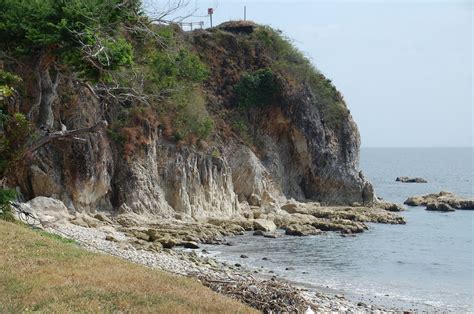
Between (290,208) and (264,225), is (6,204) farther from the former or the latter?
(290,208)

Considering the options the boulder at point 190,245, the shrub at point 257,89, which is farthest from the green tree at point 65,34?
the shrub at point 257,89

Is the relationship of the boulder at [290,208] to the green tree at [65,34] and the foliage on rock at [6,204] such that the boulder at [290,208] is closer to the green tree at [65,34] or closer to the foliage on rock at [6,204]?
the green tree at [65,34]

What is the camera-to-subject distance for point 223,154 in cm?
5075

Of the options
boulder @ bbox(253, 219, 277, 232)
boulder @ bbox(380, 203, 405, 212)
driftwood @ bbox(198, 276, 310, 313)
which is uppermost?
driftwood @ bbox(198, 276, 310, 313)

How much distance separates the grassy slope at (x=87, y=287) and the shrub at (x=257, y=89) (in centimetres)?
4204

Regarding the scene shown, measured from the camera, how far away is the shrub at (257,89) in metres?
57.3

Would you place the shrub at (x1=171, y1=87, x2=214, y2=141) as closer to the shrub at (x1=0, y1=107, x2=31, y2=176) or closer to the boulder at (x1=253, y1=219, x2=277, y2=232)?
the boulder at (x1=253, y1=219, x2=277, y2=232)

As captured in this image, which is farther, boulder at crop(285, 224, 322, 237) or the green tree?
boulder at crop(285, 224, 322, 237)

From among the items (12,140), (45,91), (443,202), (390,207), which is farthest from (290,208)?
(12,140)

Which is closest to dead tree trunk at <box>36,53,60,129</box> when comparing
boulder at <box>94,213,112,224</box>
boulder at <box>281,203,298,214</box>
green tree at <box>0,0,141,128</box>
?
green tree at <box>0,0,141,128</box>

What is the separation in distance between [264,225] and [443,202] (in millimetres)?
31056

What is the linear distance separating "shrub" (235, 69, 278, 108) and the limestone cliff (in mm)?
476

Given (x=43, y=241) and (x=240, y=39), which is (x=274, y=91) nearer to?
(x=240, y=39)

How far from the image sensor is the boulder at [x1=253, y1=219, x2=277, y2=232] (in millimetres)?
40812
